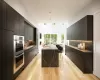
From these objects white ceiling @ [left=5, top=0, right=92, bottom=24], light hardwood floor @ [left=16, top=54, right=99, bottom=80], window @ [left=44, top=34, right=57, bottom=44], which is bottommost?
light hardwood floor @ [left=16, top=54, right=99, bottom=80]

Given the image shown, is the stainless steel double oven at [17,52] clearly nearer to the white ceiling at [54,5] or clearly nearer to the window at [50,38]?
the white ceiling at [54,5]

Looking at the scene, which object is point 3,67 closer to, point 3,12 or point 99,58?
point 3,12

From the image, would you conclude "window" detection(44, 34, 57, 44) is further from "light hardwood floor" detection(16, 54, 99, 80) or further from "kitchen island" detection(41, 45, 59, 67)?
"light hardwood floor" detection(16, 54, 99, 80)

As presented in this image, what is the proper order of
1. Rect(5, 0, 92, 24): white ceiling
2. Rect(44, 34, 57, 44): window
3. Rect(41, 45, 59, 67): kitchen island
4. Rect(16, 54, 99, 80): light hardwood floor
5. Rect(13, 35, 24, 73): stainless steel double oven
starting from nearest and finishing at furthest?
Rect(13, 35, 24, 73): stainless steel double oven < Rect(16, 54, 99, 80): light hardwood floor < Rect(5, 0, 92, 24): white ceiling < Rect(41, 45, 59, 67): kitchen island < Rect(44, 34, 57, 44): window

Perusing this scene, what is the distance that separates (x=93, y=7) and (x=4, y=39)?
12.3 ft

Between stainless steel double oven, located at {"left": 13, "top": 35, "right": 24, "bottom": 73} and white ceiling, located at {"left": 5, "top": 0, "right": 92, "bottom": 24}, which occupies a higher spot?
white ceiling, located at {"left": 5, "top": 0, "right": 92, "bottom": 24}

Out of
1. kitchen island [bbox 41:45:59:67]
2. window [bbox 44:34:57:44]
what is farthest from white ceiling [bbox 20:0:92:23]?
window [bbox 44:34:57:44]

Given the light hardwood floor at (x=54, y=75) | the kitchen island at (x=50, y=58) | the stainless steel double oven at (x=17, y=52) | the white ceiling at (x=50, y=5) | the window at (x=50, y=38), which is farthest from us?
the window at (x=50, y=38)

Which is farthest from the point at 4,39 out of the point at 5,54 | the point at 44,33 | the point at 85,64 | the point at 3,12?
the point at 44,33

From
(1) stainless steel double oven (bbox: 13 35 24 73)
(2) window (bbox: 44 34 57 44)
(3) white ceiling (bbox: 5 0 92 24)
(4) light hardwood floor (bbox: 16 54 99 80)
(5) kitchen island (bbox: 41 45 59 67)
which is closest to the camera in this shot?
(1) stainless steel double oven (bbox: 13 35 24 73)

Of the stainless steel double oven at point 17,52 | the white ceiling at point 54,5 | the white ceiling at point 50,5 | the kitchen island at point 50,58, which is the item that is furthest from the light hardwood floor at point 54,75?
the white ceiling at point 54,5

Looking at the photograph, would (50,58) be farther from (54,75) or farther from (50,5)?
(50,5)

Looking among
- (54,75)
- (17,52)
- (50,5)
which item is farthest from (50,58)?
(50,5)

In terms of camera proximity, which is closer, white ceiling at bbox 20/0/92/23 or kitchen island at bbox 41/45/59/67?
white ceiling at bbox 20/0/92/23
